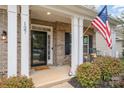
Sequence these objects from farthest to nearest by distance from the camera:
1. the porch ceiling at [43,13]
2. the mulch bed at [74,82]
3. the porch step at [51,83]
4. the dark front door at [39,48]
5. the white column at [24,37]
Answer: the dark front door at [39,48], the porch ceiling at [43,13], the mulch bed at [74,82], the porch step at [51,83], the white column at [24,37]

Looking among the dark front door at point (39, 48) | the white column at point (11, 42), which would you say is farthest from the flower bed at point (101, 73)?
the dark front door at point (39, 48)

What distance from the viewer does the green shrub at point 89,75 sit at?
6688mm

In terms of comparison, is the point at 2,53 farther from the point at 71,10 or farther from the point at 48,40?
the point at 48,40

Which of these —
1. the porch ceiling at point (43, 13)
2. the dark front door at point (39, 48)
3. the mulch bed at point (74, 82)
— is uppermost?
the porch ceiling at point (43, 13)

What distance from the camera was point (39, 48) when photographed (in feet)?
36.1

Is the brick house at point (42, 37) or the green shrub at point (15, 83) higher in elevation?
the brick house at point (42, 37)

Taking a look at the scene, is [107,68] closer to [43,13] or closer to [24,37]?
[24,37]

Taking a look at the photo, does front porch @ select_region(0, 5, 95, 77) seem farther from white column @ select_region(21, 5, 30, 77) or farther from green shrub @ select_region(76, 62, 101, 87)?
green shrub @ select_region(76, 62, 101, 87)

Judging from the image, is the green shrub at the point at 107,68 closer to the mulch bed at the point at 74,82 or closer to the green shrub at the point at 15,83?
the mulch bed at the point at 74,82

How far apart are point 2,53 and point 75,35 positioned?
308 cm

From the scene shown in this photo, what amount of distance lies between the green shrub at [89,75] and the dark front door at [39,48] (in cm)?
415

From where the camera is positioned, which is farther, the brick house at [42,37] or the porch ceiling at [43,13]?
the porch ceiling at [43,13]

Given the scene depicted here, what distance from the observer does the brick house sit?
5695 millimetres
